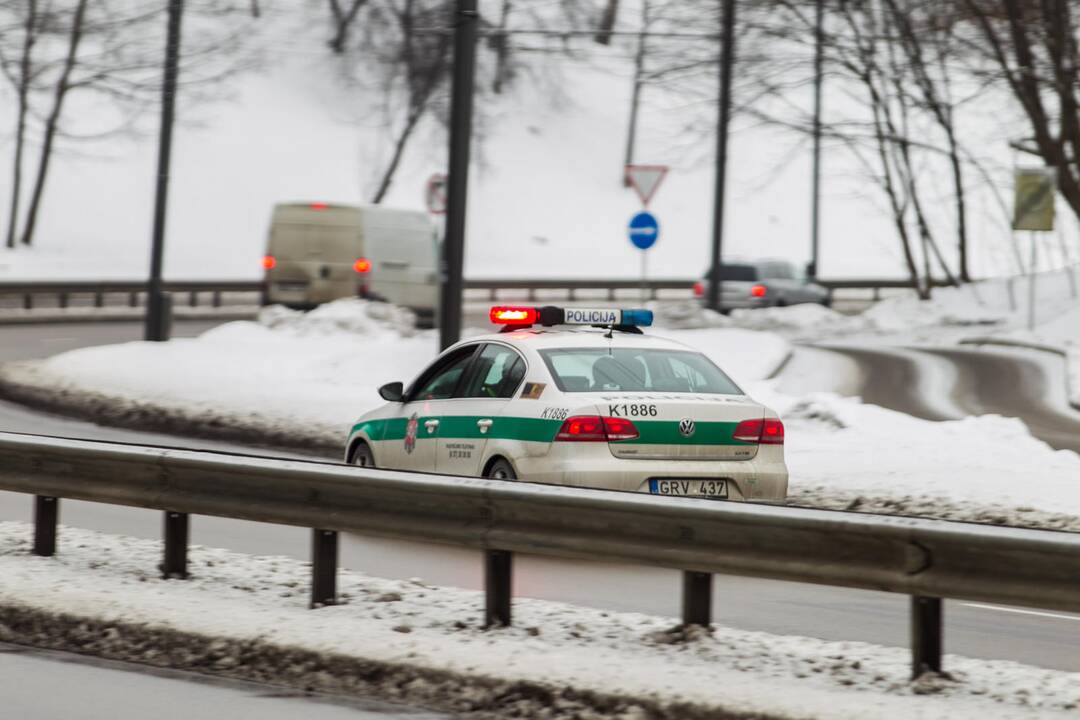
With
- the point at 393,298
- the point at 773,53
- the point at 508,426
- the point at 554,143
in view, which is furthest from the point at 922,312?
the point at 554,143

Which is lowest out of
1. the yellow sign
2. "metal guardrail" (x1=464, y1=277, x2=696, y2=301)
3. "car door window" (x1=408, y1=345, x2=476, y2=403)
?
"car door window" (x1=408, y1=345, x2=476, y2=403)

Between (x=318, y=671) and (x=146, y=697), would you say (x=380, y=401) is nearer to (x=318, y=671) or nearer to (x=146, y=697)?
(x=318, y=671)

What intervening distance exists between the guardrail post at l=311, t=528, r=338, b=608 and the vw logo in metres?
2.65

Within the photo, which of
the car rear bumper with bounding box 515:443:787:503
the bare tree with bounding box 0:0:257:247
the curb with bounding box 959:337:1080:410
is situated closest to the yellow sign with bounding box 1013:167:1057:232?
the curb with bounding box 959:337:1080:410

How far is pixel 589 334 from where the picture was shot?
35.2 feet

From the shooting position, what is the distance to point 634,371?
10250 mm

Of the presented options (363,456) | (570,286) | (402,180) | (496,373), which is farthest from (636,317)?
(402,180)

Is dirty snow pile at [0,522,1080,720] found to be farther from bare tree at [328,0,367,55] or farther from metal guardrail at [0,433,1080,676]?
bare tree at [328,0,367,55]

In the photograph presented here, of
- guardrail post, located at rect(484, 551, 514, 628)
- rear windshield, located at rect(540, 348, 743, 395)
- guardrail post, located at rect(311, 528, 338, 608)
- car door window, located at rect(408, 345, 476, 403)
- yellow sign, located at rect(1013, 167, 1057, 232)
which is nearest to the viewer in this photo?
guardrail post, located at rect(484, 551, 514, 628)

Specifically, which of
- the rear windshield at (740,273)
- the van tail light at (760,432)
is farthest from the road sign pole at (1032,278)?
the van tail light at (760,432)

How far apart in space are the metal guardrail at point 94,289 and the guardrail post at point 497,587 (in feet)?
102

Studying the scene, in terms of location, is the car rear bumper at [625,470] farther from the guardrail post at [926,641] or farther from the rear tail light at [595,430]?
the guardrail post at [926,641]

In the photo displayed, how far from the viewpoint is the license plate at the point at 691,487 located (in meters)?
9.68

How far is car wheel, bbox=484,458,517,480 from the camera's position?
1001 centimetres
